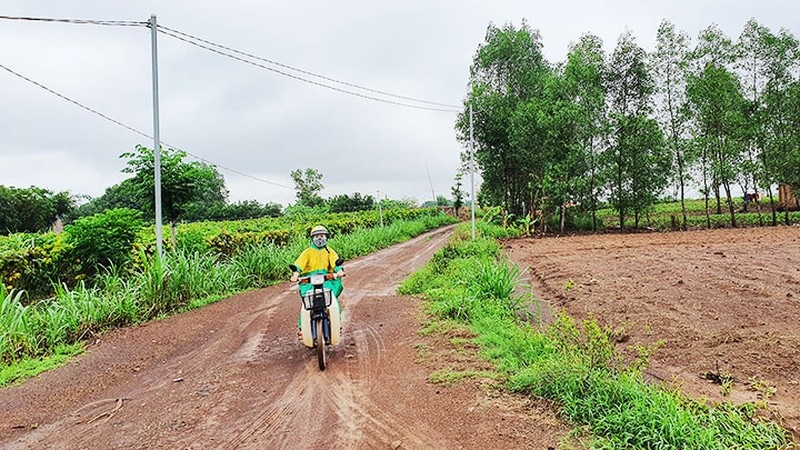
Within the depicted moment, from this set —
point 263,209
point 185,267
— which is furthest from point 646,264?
point 263,209

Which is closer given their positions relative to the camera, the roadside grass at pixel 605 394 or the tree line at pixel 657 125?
the roadside grass at pixel 605 394

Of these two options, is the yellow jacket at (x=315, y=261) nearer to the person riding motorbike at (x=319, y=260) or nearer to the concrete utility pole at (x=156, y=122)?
the person riding motorbike at (x=319, y=260)

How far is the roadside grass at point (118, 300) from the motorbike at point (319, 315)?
2.87 metres

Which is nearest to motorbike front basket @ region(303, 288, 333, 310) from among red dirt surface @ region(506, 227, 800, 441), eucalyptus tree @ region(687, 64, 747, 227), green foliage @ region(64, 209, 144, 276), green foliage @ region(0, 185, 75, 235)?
red dirt surface @ region(506, 227, 800, 441)

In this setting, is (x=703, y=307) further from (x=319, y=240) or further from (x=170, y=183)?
(x=170, y=183)

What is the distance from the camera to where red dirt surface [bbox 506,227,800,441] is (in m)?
4.58

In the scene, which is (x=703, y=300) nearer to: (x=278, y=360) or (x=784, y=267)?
(x=784, y=267)

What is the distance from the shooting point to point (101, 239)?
25.3 feet

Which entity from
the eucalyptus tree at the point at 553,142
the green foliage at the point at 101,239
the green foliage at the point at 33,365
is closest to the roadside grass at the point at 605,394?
the green foliage at the point at 33,365

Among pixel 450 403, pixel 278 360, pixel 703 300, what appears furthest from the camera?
pixel 703 300

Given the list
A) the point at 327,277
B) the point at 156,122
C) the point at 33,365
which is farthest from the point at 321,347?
the point at 156,122

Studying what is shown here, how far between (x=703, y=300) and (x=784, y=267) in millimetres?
4014

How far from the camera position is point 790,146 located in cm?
2244

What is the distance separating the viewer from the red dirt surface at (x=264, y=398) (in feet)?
11.4
